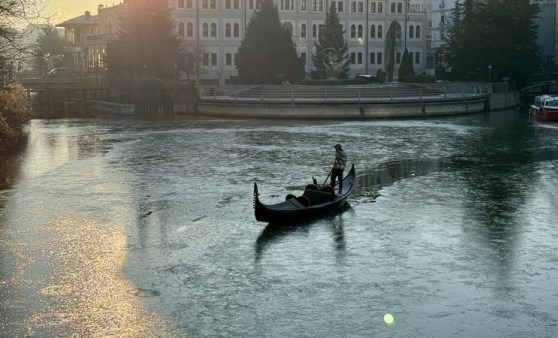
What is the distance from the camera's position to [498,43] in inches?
2985

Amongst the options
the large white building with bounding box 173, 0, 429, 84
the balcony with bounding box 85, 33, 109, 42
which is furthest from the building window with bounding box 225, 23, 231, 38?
the balcony with bounding box 85, 33, 109, 42

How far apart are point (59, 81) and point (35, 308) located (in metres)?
81.4

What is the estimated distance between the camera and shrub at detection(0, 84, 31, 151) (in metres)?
37.7

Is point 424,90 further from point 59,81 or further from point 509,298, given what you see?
point 509,298

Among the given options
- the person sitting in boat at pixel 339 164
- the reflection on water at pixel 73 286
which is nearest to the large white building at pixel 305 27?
the person sitting in boat at pixel 339 164

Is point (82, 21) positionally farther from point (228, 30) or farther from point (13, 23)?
point (13, 23)

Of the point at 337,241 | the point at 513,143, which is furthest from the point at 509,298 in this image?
the point at 513,143

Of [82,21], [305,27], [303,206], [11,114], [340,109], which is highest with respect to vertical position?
[82,21]

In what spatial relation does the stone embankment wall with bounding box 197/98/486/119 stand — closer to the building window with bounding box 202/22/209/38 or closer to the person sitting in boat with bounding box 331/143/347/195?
the building window with bounding box 202/22/209/38

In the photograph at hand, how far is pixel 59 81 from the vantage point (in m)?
91.1

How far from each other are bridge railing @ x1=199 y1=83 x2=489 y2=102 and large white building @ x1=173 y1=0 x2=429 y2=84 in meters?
18.7

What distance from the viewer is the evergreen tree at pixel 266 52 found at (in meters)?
73.0

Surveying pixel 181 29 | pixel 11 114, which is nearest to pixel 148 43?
pixel 181 29

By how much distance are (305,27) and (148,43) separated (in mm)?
31000
